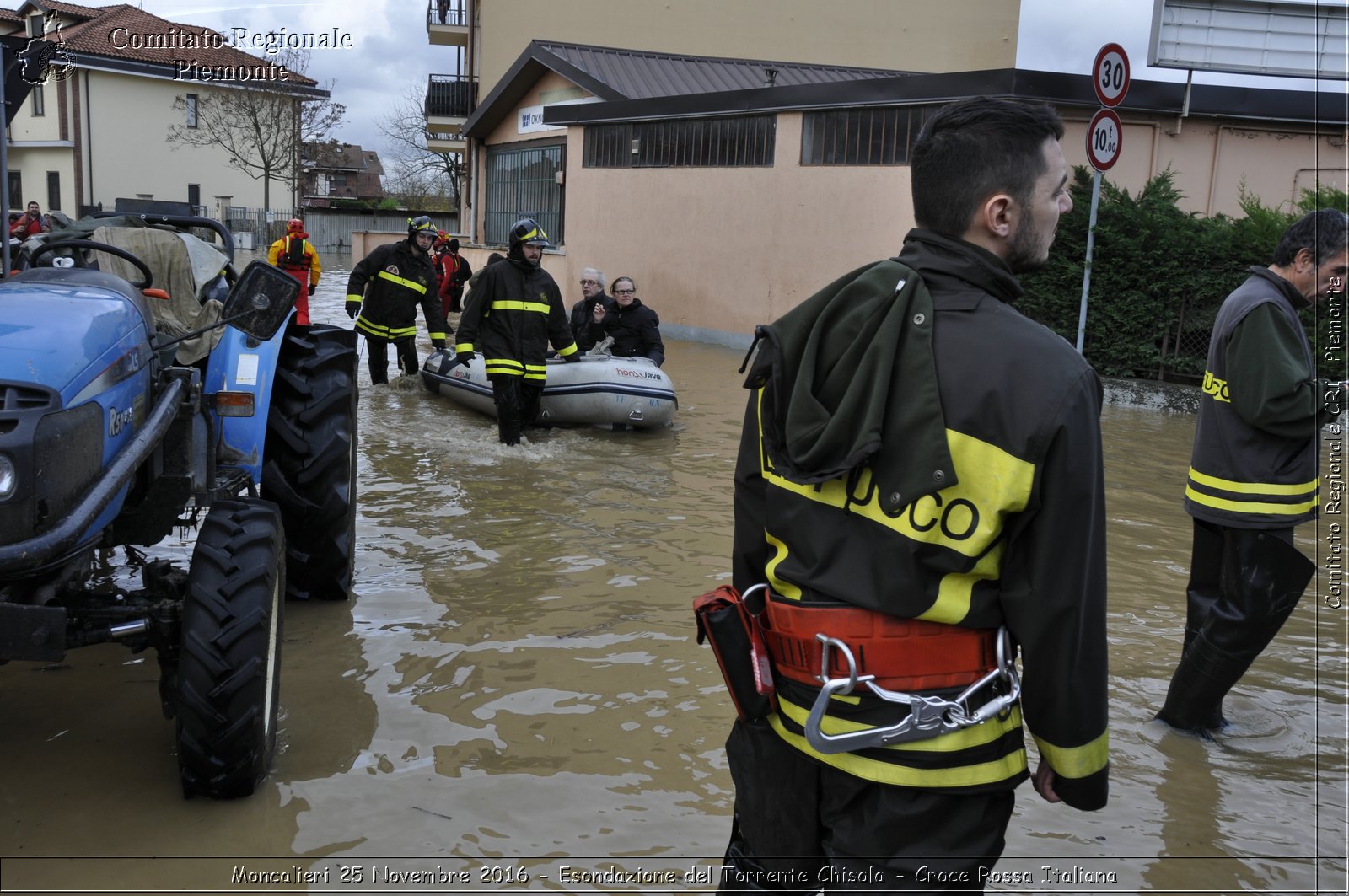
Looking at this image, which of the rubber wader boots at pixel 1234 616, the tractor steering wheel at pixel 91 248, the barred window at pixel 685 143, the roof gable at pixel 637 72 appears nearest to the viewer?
the tractor steering wheel at pixel 91 248

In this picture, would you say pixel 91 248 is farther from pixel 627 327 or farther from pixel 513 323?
pixel 627 327

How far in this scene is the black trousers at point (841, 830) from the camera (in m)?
1.99

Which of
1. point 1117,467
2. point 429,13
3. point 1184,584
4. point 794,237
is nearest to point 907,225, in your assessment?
point 794,237

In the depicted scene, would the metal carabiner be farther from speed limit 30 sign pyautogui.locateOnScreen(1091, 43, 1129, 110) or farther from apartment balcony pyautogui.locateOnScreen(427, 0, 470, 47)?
apartment balcony pyautogui.locateOnScreen(427, 0, 470, 47)

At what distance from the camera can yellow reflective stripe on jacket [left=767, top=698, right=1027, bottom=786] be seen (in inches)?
78.4

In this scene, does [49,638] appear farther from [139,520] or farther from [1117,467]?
[1117,467]

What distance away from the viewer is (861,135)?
15359 mm

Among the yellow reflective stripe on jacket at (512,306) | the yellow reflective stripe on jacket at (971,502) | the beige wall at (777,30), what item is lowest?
the yellow reflective stripe on jacket at (512,306)

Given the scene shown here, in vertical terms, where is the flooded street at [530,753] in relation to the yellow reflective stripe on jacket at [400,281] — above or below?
below

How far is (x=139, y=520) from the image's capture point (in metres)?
3.87

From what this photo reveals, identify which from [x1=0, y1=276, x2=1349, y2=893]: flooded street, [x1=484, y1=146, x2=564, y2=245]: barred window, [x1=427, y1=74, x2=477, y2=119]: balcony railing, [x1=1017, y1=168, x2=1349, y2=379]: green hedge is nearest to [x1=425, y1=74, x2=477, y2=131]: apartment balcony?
[x1=427, y1=74, x2=477, y2=119]: balcony railing

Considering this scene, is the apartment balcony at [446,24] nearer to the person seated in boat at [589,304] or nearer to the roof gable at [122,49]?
the roof gable at [122,49]

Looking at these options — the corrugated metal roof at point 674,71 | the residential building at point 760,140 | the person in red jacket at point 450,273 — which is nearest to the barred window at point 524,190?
the residential building at point 760,140

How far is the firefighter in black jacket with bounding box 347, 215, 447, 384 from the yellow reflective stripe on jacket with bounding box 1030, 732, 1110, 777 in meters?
10.3
